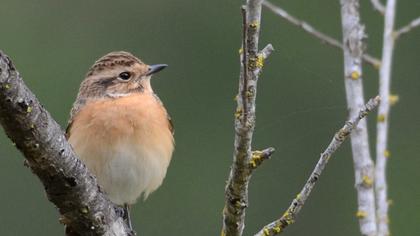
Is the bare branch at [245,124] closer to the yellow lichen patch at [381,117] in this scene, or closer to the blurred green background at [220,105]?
the yellow lichen patch at [381,117]

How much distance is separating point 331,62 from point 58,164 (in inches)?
753

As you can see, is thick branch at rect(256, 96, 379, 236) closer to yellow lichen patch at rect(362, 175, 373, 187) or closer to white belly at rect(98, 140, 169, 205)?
yellow lichen patch at rect(362, 175, 373, 187)

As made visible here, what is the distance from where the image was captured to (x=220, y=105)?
26.3 metres

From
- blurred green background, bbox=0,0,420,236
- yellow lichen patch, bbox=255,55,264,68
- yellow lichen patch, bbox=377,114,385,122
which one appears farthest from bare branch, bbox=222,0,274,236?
blurred green background, bbox=0,0,420,236

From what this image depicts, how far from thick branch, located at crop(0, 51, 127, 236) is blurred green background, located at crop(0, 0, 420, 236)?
15.7 m

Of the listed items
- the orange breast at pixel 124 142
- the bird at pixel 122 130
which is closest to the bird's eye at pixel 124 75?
the bird at pixel 122 130

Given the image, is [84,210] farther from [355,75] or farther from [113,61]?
[113,61]

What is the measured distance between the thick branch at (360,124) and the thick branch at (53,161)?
6.22ft

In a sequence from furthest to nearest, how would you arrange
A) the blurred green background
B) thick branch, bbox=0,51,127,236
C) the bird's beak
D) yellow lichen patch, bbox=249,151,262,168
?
1. the blurred green background
2. the bird's beak
3. yellow lichen patch, bbox=249,151,262,168
4. thick branch, bbox=0,51,127,236

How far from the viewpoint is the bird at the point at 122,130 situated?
31.4 feet

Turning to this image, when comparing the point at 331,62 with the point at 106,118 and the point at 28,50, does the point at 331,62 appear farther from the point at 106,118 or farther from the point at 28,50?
the point at 106,118

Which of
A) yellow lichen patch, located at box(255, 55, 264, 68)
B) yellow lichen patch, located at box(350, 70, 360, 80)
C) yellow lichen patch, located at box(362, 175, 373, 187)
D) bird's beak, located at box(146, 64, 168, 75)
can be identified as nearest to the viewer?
yellow lichen patch, located at box(255, 55, 264, 68)

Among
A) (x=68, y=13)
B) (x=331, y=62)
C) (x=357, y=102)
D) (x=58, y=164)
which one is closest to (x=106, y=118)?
(x=357, y=102)

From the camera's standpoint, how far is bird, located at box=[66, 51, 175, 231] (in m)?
9.57
